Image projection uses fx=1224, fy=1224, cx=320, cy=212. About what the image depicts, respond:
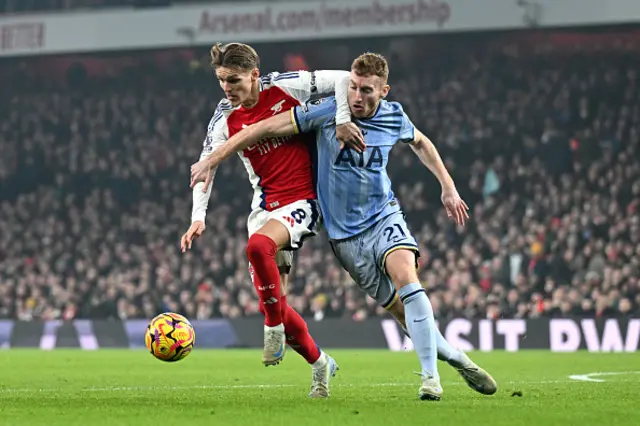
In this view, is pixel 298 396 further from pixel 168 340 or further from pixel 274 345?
pixel 168 340

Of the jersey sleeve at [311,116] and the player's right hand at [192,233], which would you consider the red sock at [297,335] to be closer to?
the player's right hand at [192,233]

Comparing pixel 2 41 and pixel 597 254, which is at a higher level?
pixel 2 41

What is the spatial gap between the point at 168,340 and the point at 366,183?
87.7 inches

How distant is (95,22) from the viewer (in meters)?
28.9

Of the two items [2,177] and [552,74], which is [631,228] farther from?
[2,177]

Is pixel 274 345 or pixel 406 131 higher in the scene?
pixel 406 131

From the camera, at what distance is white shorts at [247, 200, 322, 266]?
806 cm

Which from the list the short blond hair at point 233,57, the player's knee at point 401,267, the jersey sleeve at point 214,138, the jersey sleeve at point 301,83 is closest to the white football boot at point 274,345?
the player's knee at point 401,267

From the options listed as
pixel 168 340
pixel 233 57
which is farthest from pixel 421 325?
pixel 168 340

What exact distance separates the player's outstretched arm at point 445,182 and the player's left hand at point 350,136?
1.67 ft

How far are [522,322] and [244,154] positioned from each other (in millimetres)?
12365

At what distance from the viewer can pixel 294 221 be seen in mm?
8086

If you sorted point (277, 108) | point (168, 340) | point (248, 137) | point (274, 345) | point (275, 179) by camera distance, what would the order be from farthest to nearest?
point (168, 340) < point (277, 108) < point (275, 179) < point (248, 137) < point (274, 345)

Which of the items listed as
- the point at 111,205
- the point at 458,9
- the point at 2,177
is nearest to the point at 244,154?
the point at 458,9
